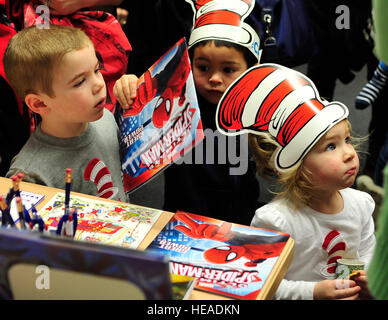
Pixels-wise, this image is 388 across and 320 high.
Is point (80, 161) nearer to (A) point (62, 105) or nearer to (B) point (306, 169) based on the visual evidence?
(A) point (62, 105)

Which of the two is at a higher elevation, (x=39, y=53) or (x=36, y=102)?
(x=39, y=53)

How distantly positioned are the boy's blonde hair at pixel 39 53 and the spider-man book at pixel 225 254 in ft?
1.49

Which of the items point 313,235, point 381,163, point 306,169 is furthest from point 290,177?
Answer: point 381,163

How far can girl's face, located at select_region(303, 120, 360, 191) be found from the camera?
116 centimetres

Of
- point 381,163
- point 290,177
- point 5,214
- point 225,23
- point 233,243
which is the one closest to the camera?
point 5,214

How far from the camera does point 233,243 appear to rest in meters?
0.94

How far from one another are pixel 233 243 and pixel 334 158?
37cm

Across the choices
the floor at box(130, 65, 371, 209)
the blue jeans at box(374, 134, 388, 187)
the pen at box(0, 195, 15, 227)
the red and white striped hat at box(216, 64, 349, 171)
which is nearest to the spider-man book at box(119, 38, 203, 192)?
the red and white striped hat at box(216, 64, 349, 171)

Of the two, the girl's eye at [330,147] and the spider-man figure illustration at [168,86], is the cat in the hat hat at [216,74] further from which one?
the girl's eye at [330,147]

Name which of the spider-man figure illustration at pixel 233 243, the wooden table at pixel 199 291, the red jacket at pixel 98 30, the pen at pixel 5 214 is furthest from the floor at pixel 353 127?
the pen at pixel 5 214

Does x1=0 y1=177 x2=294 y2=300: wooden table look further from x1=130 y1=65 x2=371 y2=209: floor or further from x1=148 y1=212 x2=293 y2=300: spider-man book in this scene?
x1=130 y1=65 x2=371 y2=209: floor

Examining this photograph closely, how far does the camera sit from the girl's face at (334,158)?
1.16 metres
